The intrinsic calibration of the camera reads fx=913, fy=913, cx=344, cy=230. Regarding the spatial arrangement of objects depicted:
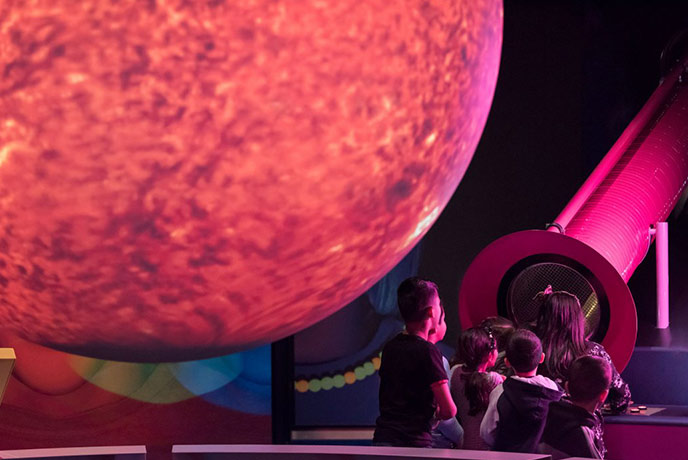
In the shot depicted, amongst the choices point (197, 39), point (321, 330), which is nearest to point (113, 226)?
point (197, 39)

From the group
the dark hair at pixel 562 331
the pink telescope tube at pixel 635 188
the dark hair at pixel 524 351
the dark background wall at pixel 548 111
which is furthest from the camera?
the dark background wall at pixel 548 111

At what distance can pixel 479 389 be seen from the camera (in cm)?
309

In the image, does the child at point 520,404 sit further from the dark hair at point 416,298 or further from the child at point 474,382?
the dark hair at point 416,298

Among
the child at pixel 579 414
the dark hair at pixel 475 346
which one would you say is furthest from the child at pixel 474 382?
the child at pixel 579 414

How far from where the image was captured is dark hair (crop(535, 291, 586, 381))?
3.37 metres

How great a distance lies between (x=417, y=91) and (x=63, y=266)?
367mm

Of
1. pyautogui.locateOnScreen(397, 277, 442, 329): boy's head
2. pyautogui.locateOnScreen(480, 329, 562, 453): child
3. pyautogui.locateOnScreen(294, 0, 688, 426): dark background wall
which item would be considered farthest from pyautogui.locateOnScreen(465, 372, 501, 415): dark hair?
pyautogui.locateOnScreen(294, 0, 688, 426): dark background wall

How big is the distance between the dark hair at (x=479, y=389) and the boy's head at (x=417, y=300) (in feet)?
1.58

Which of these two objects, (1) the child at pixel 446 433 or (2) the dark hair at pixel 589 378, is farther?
(1) the child at pixel 446 433

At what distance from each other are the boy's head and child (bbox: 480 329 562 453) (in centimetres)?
37

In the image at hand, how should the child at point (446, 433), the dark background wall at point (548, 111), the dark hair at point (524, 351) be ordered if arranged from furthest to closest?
the dark background wall at point (548, 111) → the child at point (446, 433) → the dark hair at point (524, 351)

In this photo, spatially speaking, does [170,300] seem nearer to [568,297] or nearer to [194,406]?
[568,297]

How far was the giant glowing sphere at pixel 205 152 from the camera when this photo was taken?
0.76 meters

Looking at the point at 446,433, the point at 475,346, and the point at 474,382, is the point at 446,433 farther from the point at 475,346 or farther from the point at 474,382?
the point at 475,346
